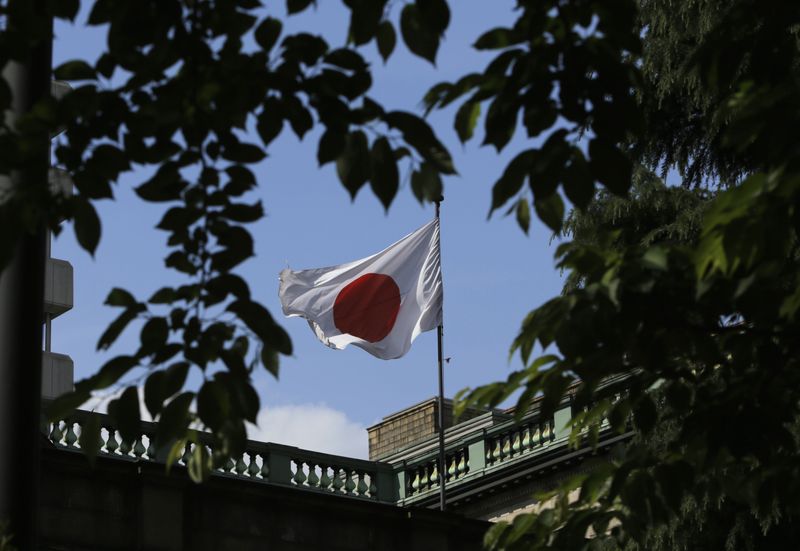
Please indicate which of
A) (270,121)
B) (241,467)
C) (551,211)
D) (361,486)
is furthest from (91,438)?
(361,486)

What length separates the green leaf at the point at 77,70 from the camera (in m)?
5.43

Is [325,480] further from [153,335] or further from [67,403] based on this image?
[67,403]

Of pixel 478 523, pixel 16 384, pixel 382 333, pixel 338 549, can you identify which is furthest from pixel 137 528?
pixel 16 384

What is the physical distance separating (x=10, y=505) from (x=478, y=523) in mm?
18279

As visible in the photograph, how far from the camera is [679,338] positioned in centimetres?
637

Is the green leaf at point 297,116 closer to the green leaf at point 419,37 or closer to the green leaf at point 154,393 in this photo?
the green leaf at point 419,37

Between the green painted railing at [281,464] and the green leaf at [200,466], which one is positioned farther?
the green painted railing at [281,464]

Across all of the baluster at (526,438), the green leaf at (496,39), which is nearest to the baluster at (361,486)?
the baluster at (526,438)

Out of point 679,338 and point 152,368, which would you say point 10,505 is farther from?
point 679,338

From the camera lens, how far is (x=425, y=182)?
5480 mm

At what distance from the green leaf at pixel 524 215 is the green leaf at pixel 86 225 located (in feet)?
5.05

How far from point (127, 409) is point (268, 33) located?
133 centimetres

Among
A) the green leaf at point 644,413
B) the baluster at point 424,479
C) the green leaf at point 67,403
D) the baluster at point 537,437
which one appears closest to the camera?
the green leaf at point 67,403

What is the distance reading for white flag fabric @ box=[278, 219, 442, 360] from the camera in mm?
28453
